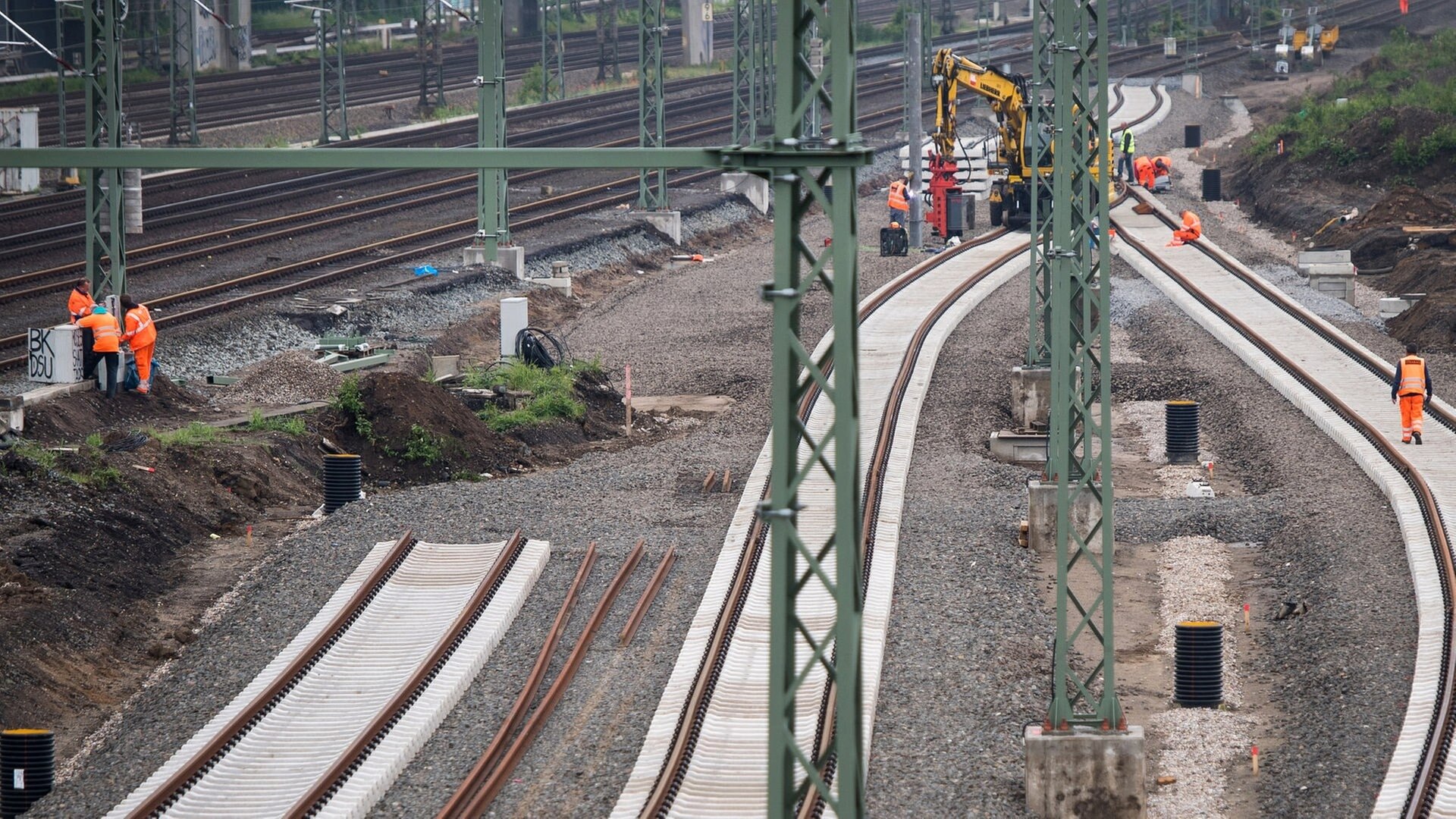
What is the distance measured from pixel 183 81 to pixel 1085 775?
175 feet

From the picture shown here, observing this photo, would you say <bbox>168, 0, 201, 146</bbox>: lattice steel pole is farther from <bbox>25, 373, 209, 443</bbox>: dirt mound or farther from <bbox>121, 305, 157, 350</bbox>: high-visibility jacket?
<bbox>121, 305, 157, 350</bbox>: high-visibility jacket

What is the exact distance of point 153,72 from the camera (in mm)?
62969

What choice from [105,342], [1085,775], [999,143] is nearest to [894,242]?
[999,143]

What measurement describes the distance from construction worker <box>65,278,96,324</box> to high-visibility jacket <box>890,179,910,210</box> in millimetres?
22241

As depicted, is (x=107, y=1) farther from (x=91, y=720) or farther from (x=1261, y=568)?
(x=1261, y=568)

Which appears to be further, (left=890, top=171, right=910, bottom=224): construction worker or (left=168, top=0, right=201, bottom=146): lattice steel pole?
(left=168, top=0, right=201, bottom=146): lattice steel pole

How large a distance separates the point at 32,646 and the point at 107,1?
1178cm

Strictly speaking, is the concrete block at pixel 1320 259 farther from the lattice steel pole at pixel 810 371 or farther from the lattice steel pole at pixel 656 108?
the lattice steel pole at pixel 810 371

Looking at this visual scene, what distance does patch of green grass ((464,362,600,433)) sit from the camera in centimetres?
2525

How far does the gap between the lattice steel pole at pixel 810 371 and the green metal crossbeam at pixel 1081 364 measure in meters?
5.17

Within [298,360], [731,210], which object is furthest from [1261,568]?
[731,210]

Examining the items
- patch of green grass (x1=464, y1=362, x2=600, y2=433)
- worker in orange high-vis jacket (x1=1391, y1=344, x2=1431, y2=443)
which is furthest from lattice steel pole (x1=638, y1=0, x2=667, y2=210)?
worker in orange high-vis jacket (x1=1391, y1=344, x2=1431, y2=443)

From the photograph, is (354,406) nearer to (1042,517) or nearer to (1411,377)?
(1042,517)

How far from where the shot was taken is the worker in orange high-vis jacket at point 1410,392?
22750mm
